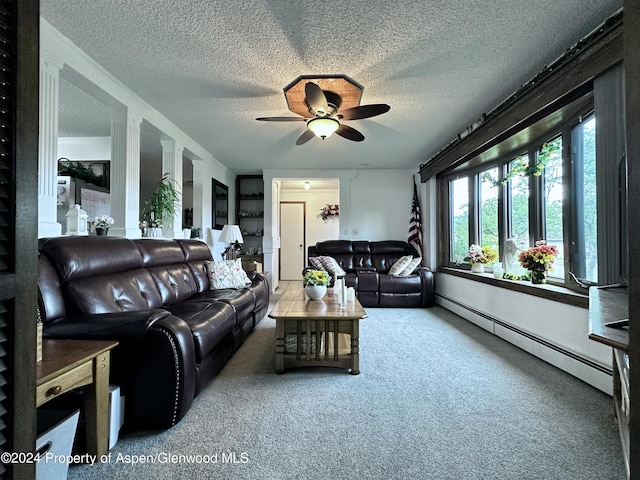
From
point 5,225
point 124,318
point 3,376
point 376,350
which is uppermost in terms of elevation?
point 5,225

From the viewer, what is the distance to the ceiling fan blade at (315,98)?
2215 mm

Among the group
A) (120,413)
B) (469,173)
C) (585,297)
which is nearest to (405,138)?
(469,173)

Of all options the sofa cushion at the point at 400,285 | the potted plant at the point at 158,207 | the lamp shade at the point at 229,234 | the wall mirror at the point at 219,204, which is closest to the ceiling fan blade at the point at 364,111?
the potted plant at the point at 158,207

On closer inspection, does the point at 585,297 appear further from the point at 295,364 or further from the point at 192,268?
the point at 192,268

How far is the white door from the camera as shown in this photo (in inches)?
316

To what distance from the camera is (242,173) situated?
21.1 ft

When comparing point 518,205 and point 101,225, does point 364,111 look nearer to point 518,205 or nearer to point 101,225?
point 518,205

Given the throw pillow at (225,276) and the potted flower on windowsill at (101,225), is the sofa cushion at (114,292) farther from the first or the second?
the throw pillow at (225,276)

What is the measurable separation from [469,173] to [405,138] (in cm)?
110

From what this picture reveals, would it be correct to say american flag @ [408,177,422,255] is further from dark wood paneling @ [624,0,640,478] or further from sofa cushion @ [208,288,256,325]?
Result: dark wood paneling @ [624,0,640,478]

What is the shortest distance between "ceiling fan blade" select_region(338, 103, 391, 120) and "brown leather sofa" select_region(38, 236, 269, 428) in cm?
193

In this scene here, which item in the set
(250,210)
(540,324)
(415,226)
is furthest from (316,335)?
(250,210)

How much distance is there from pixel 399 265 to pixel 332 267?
A: 3.57 feet

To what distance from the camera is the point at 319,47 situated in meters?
2.14
